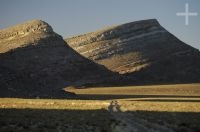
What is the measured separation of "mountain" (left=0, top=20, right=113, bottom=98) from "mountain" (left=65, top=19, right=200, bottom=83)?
64.9ft

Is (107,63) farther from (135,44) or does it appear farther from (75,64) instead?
(75,64)

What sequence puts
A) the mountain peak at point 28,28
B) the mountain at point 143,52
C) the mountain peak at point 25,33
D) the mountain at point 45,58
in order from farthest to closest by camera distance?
the mountain at point 143,52 < the mountain peak at point 28,28 < the mountain peak at point 25,33 < the mountain at point 45,58

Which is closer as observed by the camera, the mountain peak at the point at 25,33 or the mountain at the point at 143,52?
Answer: the mountain peak at the point at 25,33

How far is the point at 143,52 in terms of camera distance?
183250 millimetres

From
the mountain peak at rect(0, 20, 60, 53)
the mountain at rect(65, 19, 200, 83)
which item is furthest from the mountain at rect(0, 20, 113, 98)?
the mountain at rect(65, 19, 200, 83)

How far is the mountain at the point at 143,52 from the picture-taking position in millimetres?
172375

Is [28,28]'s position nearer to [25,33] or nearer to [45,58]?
[25,33]

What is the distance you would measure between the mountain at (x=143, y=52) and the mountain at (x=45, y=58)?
64.9ft

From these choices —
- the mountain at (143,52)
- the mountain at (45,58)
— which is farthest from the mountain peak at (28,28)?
the mountain at (143,52)

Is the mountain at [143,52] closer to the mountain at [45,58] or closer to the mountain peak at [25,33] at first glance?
the mountain at [45,58]

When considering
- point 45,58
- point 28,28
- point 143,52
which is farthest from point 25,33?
point 143,52

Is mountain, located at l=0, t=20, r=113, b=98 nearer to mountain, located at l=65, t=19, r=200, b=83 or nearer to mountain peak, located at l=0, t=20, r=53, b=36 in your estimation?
mountain peak, located at l=0, t=20, r=53, b=36

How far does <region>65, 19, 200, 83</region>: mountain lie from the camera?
172 metres

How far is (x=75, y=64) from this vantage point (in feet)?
477
